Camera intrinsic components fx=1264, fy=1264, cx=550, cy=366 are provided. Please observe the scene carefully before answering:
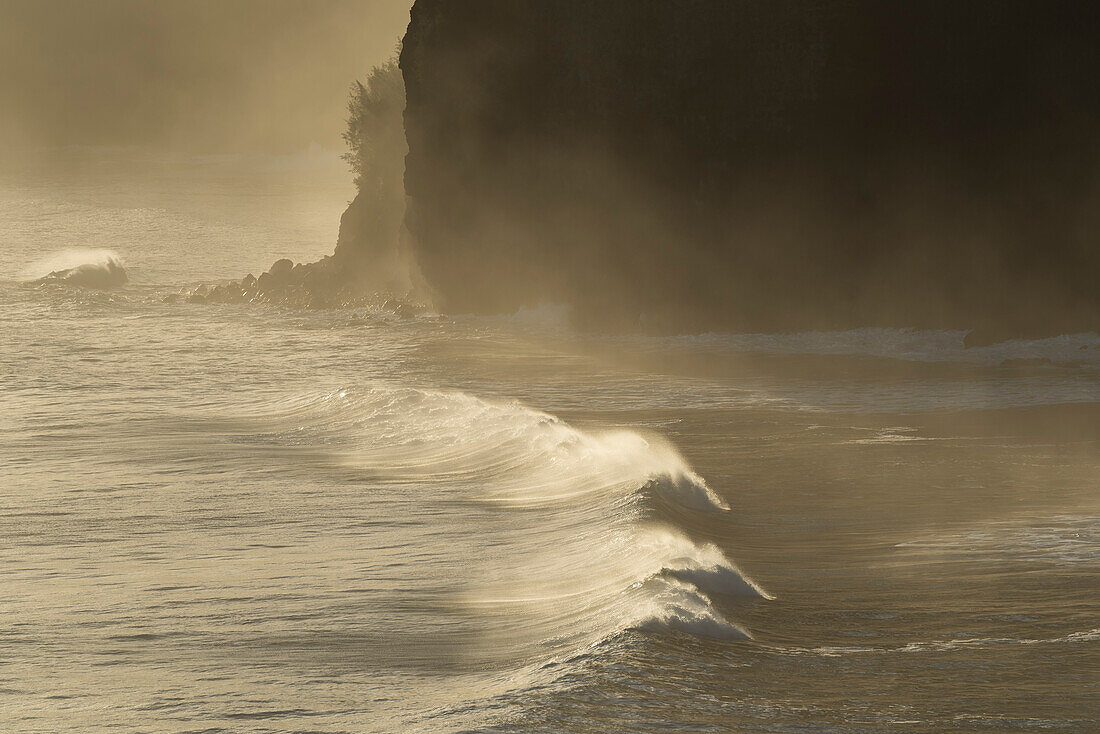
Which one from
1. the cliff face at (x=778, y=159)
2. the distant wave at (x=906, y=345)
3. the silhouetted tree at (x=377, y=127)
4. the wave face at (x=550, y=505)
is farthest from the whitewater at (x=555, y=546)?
the silhouetted tree at (x=377, y=127)

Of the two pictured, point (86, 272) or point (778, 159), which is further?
point (86, 272)

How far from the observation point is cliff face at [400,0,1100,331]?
28.1 m

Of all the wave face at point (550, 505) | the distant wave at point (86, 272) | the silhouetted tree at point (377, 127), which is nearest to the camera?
the wave face at point (550, 505)

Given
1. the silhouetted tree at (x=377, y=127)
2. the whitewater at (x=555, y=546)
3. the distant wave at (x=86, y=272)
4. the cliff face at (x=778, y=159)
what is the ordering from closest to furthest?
the whitewater at (x=555, y=546), the cliff face at (x=778, y=159), the silhouetted tree at (x=377, y=127), the distant wave at (x=86, y=272)

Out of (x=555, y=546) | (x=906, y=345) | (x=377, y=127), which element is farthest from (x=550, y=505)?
(x=377, y=127)

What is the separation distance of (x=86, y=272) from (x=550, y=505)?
45.6m

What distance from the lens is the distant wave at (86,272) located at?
172 ft

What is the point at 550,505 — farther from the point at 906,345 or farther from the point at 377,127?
the point at 377,127

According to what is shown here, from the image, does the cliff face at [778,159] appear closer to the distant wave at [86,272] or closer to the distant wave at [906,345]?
the distant wave at [906,345]

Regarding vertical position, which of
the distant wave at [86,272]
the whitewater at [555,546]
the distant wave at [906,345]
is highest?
the distant wave at [86,272]

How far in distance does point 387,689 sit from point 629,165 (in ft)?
86.8

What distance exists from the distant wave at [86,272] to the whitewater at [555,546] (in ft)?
91.2

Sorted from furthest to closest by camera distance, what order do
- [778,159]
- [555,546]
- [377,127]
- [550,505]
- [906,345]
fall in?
1. [377,127]
2. [778,159]
3. [906,345]
4. [550,505]
5. [555,546]

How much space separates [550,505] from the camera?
12.7m
